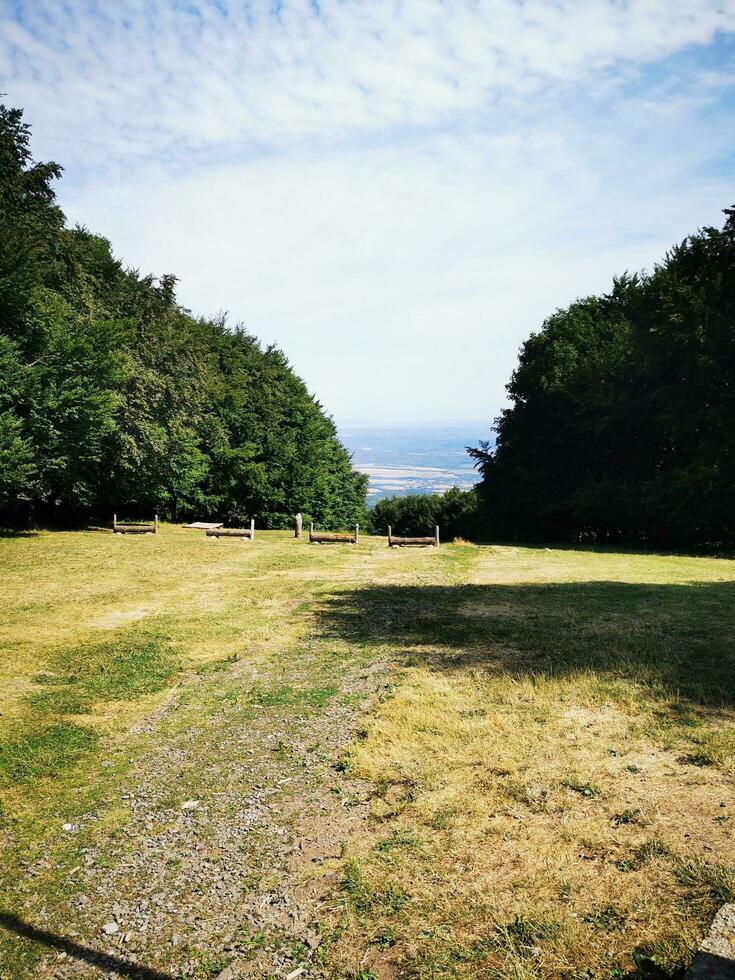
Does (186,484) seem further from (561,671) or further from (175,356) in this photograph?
(561,671)

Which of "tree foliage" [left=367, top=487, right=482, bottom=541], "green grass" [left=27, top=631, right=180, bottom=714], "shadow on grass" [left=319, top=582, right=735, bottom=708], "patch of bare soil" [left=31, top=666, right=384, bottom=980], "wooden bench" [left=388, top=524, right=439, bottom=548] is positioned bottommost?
"patch of bare soil" [left=31, top=666, right=384, bottom=980]

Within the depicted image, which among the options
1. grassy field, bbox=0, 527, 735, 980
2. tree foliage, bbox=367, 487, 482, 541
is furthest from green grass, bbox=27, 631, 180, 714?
tree foliage, bbox=367, 487, 482, 541

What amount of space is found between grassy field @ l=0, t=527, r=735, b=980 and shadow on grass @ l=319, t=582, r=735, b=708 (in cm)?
11

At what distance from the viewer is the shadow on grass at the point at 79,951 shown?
4.88m

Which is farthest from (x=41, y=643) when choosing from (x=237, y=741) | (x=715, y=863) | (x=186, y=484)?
(x=186, y=484)

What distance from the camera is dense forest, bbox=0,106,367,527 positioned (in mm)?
28297

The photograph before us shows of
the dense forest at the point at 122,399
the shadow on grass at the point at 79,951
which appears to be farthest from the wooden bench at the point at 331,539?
the shadow on grass at the point at 79,951

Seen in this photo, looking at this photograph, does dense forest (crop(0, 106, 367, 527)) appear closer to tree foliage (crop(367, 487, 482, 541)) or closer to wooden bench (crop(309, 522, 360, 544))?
tree foliage (crop(367, 487, 482, 541))

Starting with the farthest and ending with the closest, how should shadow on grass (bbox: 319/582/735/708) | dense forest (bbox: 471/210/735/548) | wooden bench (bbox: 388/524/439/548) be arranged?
1. wooden bench (bbox: 388/524/439/548)
2. dense forest (bbox: 471/210/735/548)
3. shadow on grass (bbox: 319/582/735/708)

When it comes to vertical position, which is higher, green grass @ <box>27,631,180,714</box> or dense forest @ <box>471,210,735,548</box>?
dense forest @ <box>471,210,735,548</box>

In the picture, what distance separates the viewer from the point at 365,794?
24.8 ft

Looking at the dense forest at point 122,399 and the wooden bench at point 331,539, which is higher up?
the dense forest at point 122,399

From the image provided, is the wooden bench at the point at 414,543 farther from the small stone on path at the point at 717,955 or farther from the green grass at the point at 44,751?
the small stone on path at the point at 717,955

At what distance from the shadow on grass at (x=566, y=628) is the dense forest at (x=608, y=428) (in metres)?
10.5
